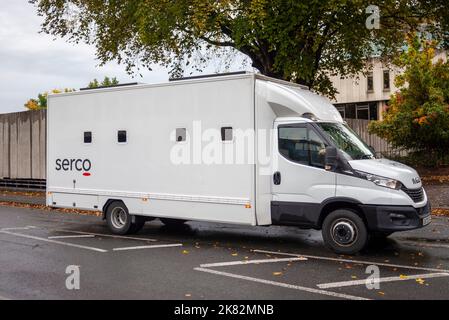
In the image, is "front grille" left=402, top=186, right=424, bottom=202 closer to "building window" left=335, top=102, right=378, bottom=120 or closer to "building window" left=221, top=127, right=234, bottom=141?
"building window" left=221, top=127, right=234, bottom=141

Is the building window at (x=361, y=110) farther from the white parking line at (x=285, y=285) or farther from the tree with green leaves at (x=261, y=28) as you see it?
the white parking line at (x=285, y=285)

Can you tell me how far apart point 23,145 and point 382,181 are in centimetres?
1825

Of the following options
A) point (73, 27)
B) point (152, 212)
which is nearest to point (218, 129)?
point (152, 212)

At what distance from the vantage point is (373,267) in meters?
7.95

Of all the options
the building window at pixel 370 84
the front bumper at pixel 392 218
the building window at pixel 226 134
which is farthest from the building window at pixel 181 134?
the building window at pixel 370 84

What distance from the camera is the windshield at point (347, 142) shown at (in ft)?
29.8

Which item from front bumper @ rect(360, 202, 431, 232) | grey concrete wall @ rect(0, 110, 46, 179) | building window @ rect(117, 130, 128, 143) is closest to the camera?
front bumper @ rect(360, 202, 431, 232)

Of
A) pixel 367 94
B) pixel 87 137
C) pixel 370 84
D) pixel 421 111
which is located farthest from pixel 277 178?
pixel 370 84

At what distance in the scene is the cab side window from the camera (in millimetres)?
9055

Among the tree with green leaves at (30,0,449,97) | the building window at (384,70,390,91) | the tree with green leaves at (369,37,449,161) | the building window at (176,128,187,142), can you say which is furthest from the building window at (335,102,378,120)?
the building window at (176,128,187,142)

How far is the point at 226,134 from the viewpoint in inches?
382

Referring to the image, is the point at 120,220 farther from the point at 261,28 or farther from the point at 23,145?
the point at 23,145

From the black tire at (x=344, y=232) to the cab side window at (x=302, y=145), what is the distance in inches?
37.3

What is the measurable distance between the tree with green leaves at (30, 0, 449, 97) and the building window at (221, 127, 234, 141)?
725 cm
